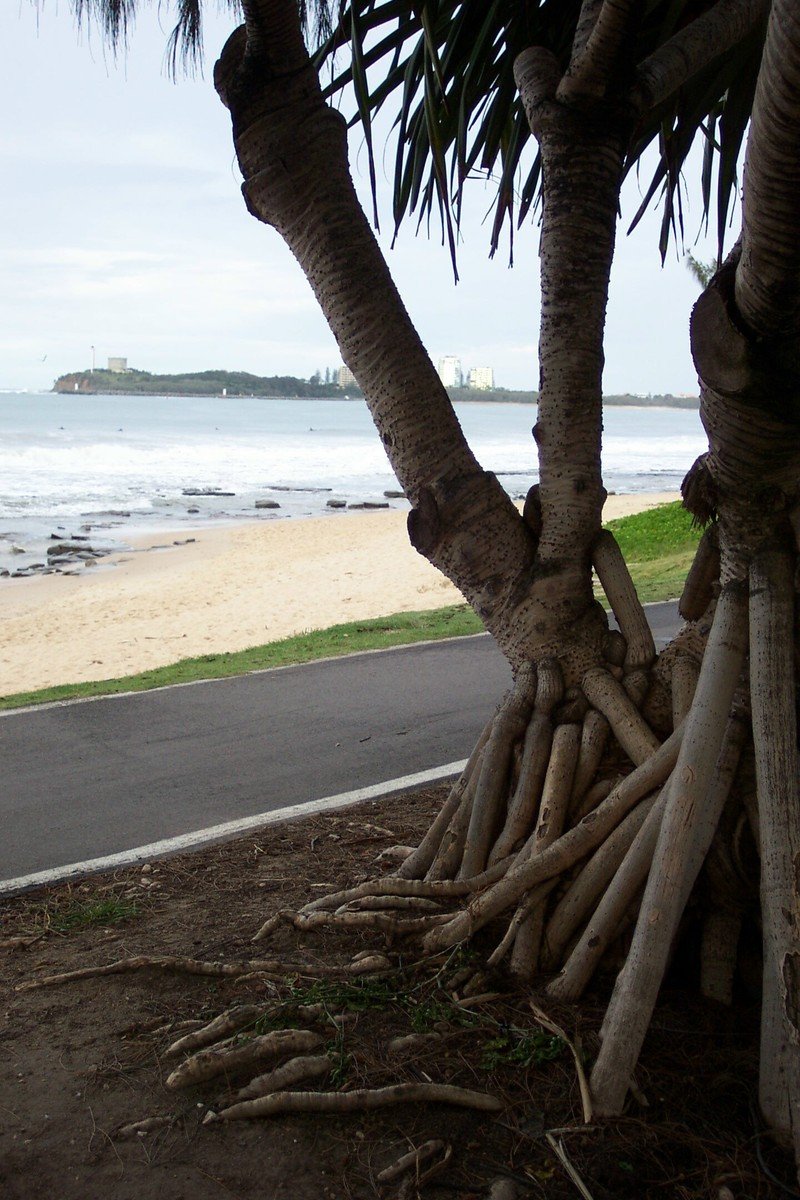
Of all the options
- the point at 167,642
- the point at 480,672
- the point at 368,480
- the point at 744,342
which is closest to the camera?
the point at 744,342

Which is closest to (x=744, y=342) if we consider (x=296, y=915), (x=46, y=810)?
(x=296, y=915)

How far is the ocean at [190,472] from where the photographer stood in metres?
30.2

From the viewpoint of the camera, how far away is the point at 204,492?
37.9 meters

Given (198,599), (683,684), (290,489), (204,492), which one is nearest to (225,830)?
(683,684)

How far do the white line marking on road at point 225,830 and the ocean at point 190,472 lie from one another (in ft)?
58.4

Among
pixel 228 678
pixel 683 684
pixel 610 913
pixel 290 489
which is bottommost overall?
pixel 290 489

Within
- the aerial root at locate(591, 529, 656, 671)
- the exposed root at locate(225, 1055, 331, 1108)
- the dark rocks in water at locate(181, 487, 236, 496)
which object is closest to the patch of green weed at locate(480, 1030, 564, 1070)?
the exposed root at locate(225, 1055, 331, 1108)

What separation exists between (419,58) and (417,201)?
2.53 ft

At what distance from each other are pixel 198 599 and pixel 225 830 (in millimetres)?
11812

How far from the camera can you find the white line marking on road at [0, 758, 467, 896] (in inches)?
193

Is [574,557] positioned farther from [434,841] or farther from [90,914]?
[90,914]

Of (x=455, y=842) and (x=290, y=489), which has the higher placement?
(x=455, y=842)

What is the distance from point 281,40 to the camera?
12.2ft

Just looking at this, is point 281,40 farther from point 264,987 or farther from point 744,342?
point 264,987
